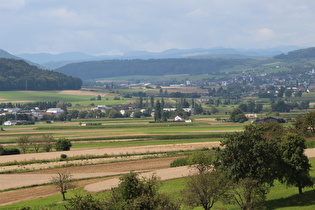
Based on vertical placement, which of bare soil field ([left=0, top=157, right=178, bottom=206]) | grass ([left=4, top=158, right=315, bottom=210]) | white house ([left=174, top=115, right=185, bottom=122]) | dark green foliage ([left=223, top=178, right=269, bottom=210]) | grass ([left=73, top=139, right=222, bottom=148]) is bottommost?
white house ([left=174, top=115, right=185, bottom=122])

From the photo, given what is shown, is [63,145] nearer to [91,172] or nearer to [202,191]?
[91,172]

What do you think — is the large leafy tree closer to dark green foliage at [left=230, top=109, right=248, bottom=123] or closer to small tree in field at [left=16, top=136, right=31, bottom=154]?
small tree in field at [left=16, top=136, right=31, bottom=154]

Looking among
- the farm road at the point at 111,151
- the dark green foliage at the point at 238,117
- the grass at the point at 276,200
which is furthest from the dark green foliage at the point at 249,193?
the dark green foliage at the point at 238,117

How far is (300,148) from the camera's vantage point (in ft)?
161

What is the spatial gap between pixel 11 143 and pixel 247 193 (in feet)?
250

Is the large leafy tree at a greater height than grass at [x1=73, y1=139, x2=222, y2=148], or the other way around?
the large leafy tree

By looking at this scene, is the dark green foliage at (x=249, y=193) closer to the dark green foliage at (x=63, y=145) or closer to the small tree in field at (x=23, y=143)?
the dark green foliage at (x=63, y=145)

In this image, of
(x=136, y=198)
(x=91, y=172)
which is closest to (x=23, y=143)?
(x=91, y=172)

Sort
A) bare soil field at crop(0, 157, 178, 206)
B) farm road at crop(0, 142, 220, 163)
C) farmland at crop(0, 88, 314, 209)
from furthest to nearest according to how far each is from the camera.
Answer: farm road at crop(0, 142, 220, 163)
farmland at crop(0, 88, 314, 209)
bare soil field at crop(0, 157, 178, 206)

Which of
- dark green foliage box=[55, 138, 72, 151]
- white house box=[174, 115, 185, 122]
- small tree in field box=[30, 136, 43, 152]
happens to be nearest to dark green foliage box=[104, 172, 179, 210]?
dark green foliage box=[55, 138, 72, 151]

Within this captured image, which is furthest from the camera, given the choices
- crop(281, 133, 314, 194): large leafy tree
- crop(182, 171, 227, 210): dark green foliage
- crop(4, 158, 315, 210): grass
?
crop(281, 133, 314, 194): large leafy tree

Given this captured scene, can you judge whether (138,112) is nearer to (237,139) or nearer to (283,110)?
(283,110)

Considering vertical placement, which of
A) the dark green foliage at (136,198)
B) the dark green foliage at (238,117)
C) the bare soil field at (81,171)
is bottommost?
the dark green foliage at (238,117)

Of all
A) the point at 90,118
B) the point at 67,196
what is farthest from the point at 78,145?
the point at 90,118
